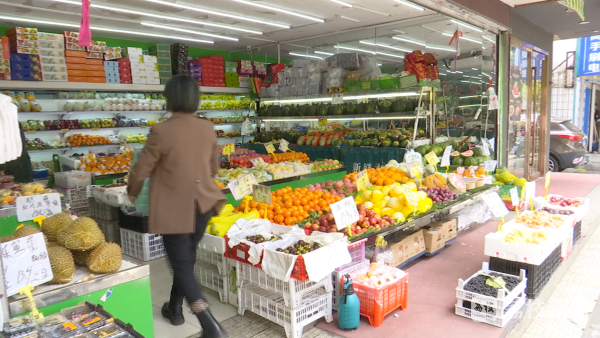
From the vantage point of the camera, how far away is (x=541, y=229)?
163 inches

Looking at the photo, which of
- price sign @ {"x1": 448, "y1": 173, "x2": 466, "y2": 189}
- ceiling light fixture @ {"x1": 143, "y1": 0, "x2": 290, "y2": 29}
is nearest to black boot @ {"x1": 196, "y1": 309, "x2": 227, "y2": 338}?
price sign @ {"x1": 448, "y1": 173, "x2": 466, "y2": 189}

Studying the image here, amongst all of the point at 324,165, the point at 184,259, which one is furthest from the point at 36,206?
the point at 324,165

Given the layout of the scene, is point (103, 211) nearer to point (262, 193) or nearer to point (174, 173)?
point (262, 193)

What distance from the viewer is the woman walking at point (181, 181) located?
101 inches

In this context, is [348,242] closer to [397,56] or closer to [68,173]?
[68,173]

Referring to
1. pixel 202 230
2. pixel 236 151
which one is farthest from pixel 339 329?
pixel 236 151

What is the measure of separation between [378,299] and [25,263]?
2.40 meters

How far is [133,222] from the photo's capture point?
4.93 meters

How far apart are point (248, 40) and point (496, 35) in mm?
5709

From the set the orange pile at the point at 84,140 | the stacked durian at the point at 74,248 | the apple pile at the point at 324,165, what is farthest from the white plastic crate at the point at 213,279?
the orange pile at the point at 84,140

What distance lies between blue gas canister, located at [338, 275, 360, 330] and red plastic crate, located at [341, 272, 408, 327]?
0.14 metres

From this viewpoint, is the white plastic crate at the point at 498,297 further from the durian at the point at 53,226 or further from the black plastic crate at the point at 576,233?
the durian at the point at 53,226

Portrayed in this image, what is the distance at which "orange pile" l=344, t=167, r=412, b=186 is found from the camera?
525 centimetres

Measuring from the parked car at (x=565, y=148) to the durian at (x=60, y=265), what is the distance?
42.7ft
